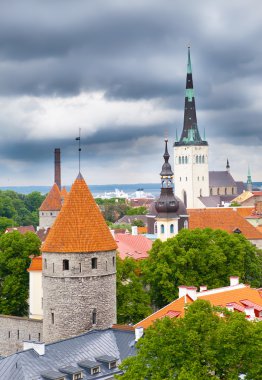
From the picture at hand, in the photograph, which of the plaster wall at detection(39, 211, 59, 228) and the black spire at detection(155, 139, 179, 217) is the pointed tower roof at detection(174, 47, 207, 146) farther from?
the black spire at detection(155, 139, 179, 217)

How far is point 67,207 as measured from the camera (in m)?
39.4

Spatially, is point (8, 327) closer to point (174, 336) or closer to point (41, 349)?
point (41, 349)

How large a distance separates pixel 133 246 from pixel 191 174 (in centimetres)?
9440

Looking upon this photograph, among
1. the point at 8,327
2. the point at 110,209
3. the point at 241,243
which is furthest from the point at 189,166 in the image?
the point at 8,327

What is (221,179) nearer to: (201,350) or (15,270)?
(15,270)

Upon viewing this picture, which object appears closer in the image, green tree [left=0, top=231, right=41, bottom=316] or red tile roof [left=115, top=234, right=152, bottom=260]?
green tree [left=0, top=231, right=41, bottom=316]

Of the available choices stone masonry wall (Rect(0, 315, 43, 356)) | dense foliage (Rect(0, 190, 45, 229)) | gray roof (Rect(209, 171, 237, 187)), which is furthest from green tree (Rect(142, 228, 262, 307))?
gray roof (Rect(209, 171, 237, 187))

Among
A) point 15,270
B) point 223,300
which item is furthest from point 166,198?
point 223,300

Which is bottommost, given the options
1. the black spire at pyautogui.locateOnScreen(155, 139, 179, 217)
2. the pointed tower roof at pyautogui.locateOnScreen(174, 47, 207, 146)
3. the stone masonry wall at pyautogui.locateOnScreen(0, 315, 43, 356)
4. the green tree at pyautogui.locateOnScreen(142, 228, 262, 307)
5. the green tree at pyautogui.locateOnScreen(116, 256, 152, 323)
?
the stone masonry wall at pyautogui.locateOnScreen(0, 315, 43, 356)

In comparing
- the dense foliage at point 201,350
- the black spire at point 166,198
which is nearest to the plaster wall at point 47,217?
the black spire at point 166,198

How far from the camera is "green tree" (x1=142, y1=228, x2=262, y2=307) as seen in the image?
48.2m

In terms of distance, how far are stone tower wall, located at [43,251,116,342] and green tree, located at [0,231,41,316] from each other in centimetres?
1180

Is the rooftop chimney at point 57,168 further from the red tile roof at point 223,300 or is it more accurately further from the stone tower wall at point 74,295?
the stone tower wall at point 74,295

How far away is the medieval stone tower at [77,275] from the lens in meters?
37.3
